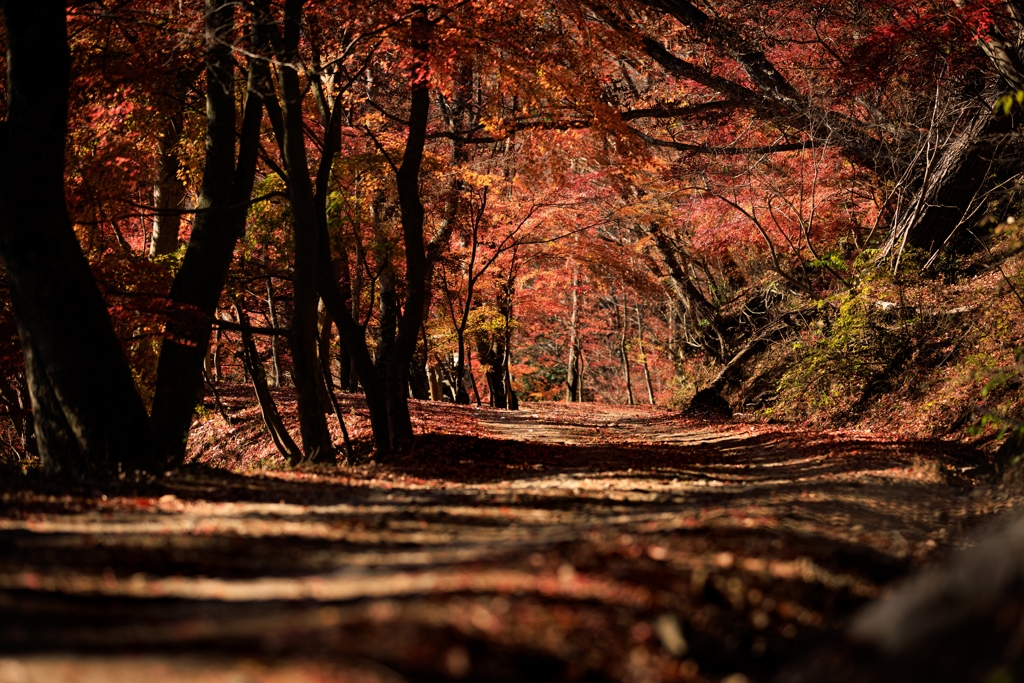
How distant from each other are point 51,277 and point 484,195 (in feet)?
35.0

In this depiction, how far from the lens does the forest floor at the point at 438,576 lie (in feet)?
8.13

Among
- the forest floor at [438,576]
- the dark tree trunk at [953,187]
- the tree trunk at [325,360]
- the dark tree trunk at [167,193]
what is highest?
the dark tree trunk at [167,193]

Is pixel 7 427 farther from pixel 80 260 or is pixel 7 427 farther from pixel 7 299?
pixel 80 260

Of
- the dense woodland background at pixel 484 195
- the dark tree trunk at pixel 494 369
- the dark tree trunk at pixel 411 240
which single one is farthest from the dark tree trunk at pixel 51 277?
the dark tree trunk at pixel 494 369

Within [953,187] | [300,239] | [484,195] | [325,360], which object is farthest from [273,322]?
[953,187]

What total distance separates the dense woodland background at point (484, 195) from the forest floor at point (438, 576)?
2.30 metres

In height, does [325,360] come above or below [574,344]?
above

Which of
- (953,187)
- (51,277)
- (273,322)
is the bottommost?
(273,322)

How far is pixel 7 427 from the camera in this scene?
16.3m

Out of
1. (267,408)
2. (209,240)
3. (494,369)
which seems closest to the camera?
(209,240)

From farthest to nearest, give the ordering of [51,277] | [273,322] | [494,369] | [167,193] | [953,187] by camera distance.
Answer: [494,369]
[167,193]
[953,187]
[273,322]
[51,277]

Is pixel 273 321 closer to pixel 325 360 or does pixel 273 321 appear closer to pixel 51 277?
pixel 325 360

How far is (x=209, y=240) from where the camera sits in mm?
8875

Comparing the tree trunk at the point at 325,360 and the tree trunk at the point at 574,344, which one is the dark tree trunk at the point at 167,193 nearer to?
the tree trunk at the point at 325,360
